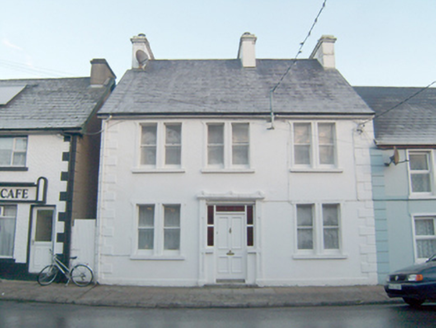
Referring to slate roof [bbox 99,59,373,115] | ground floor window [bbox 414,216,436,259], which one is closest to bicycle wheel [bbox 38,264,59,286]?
slate roof [bbox 99,59,373,115]

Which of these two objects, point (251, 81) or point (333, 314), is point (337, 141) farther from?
point (333, 314)

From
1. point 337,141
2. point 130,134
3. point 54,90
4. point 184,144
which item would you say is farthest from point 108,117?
point 337,141

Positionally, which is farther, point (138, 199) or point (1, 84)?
point (1, 84)

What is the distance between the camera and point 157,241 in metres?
11.9

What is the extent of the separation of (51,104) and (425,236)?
15.1 meters

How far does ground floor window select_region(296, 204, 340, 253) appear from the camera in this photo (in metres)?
12.0

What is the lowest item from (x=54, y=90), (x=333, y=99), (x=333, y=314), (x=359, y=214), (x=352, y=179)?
(x=333, y=314)

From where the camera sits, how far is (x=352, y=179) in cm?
1226

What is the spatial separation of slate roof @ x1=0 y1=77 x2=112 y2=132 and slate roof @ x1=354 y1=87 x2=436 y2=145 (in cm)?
1131

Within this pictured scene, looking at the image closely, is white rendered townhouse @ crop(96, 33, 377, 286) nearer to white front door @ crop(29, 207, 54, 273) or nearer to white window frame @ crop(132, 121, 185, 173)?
white window frame @ crop(132, 121, 185, 173)

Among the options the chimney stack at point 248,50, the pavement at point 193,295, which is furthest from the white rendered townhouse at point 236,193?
the chimney stack at point 248,50

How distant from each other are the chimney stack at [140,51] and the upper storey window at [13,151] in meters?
5.71

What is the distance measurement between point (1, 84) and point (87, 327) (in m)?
13.6

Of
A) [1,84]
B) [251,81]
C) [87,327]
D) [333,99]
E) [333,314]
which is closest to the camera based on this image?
[87,327]
